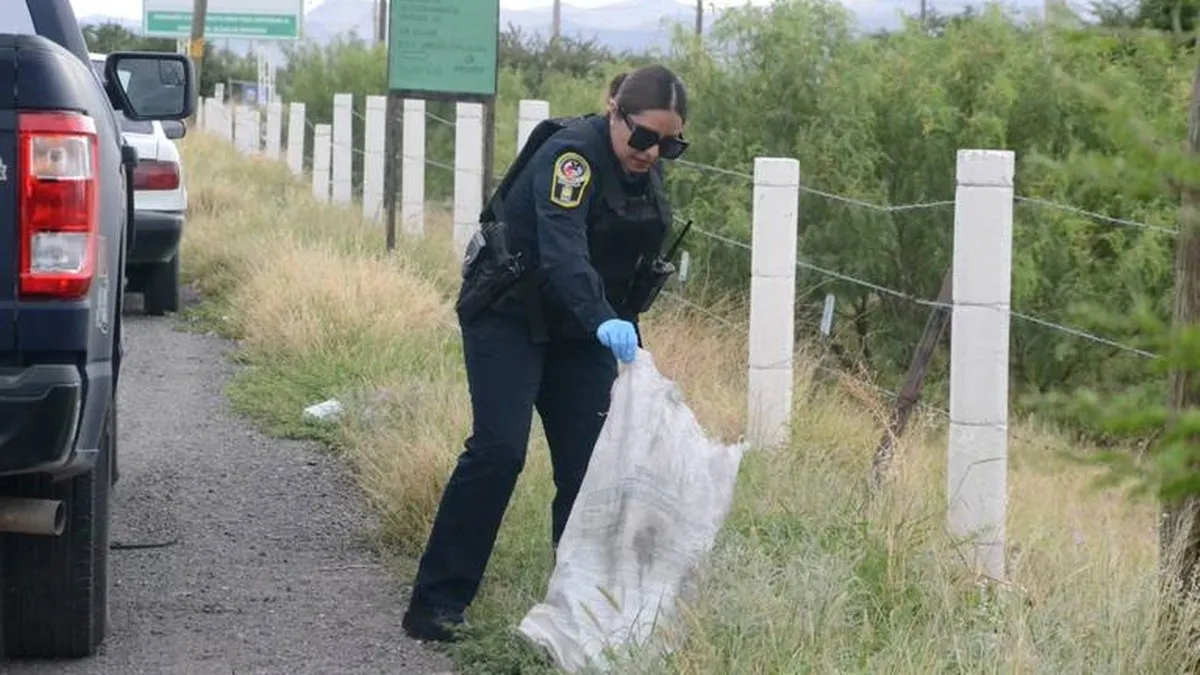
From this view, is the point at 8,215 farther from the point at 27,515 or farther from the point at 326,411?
the point at 326,411

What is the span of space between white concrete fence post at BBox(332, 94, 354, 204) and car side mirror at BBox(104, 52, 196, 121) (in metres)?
13.8

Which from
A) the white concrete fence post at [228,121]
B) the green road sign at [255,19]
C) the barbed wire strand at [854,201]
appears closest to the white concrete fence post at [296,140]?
the white concrete fence post at [228,121]

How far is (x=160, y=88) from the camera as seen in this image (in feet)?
23.2

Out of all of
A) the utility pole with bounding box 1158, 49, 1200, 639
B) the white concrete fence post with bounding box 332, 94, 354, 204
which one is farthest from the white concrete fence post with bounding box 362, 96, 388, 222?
the utility pole with bounding box 1158, 49, 1200, 639

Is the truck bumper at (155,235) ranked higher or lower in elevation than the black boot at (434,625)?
higher

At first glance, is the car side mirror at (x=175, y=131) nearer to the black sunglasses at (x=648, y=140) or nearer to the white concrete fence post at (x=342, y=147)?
the black sunglasses at (x=648, y=140)

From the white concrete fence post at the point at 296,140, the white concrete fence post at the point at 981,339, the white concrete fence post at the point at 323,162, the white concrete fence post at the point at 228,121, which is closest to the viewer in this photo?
the white concrete fence post at the point at 981,339

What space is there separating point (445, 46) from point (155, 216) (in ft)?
6.84

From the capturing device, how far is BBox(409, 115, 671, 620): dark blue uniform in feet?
19.1

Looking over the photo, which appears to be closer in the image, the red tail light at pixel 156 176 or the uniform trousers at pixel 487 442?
the uniform trousers at pixel 487 442

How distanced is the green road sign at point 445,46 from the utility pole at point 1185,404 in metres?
9.39

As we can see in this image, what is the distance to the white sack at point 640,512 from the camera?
18.0 feet

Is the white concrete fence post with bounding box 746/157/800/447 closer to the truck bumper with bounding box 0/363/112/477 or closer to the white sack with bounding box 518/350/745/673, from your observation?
the white sack with bounding box 518/350/745/673

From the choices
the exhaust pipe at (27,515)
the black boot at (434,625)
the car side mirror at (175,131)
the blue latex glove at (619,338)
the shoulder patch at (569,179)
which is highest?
the shoulder patch at (569,179)
